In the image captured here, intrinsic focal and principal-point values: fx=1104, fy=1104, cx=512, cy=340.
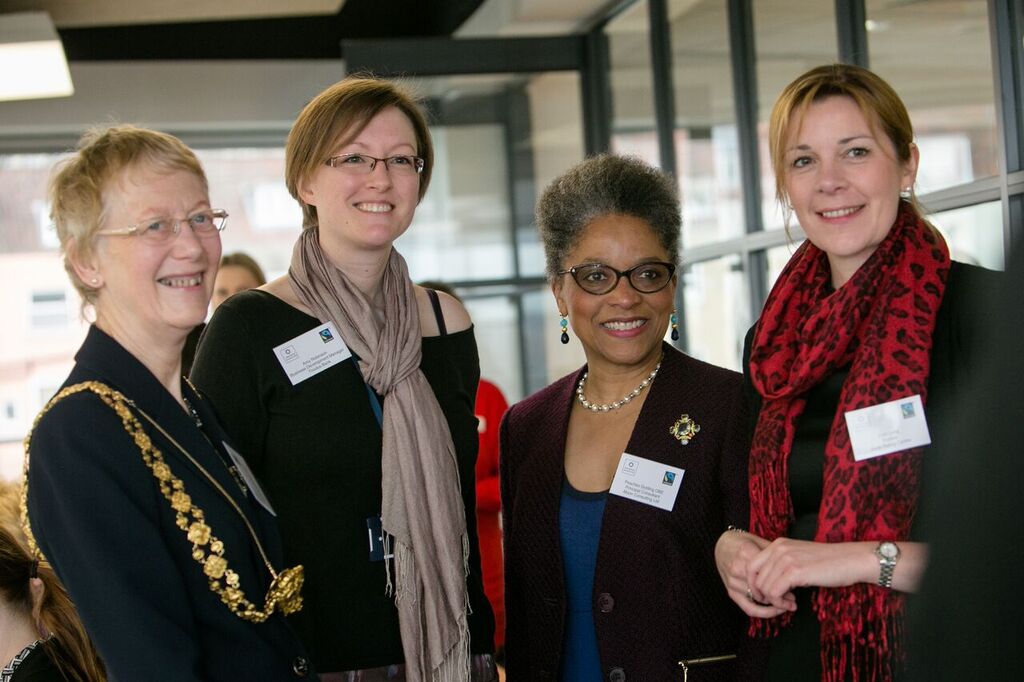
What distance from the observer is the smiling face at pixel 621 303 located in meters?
2.48

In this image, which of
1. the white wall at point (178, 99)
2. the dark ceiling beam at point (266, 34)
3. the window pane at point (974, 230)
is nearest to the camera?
the window pane at point (974, 230)

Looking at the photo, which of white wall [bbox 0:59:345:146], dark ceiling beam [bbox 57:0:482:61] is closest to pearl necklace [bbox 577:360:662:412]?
dark ceiling beam [bbox 57:0:482:61]

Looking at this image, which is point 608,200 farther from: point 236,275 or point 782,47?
point 236,275

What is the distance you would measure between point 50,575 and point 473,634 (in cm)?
89

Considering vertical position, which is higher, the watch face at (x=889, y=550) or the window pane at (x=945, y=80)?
the window pane at (x=945, y=80)

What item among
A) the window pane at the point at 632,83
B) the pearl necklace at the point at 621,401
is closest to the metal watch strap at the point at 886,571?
the pearl necklace at the point at 621,401

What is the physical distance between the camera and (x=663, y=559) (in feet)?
7.49

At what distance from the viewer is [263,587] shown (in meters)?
1.79

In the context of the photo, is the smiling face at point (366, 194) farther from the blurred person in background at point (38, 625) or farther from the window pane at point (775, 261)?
the window pane at point (775, 261)

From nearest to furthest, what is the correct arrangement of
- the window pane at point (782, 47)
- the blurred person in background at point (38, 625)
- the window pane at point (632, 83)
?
the blurred person in background at point (38, 625), the window pane at point (782, 47), the window pane at point (632, 83)

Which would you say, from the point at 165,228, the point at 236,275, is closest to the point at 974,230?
the point at 165,228

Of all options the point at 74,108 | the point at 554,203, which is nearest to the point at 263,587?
the point at 554,203

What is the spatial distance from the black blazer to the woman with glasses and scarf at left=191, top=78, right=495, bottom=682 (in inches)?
19.3

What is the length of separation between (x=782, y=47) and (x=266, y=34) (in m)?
4.51
